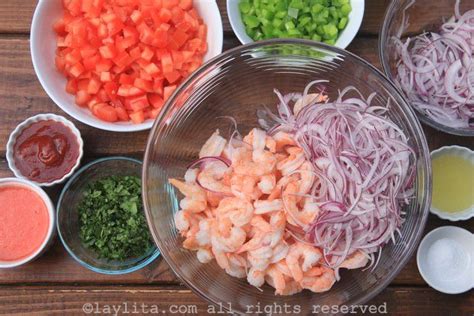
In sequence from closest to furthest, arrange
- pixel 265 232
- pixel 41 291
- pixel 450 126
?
pixel 265 232
pixel 450 126
pixel 41 291

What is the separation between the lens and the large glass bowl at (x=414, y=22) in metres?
2.30

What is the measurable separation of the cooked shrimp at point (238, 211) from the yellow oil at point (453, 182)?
35.3 inches

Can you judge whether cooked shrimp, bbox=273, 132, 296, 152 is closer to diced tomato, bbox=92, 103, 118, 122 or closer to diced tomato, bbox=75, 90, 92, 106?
diced tomato, bbox=92, 103, 118, 122

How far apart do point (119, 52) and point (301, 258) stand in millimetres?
1019

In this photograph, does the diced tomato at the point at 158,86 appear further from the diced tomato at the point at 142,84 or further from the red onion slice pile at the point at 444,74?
the red onion slice pile at the point at 444,74

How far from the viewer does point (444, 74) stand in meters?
2.33

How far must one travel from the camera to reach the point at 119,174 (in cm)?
246

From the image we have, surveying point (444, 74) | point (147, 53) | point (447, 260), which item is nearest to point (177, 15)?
point (147, 53)

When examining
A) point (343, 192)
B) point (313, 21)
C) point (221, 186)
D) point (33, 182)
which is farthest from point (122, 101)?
point (343, 192)

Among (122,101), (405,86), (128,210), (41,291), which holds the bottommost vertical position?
(41,291)

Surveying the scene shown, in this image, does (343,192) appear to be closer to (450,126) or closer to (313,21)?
(450,126)

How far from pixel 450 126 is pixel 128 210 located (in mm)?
1246

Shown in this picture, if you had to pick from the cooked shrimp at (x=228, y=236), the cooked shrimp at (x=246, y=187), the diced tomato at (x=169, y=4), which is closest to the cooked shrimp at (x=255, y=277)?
the cooked shrimp at (x=228, y=236)

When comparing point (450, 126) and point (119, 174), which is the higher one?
point (450, 126)
